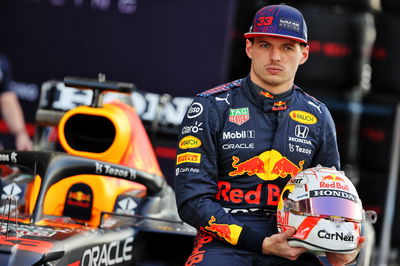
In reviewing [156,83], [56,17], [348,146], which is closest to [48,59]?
[56,17]

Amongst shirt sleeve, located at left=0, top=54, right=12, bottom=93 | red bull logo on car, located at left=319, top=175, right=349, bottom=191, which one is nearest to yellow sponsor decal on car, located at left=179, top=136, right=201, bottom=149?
red bull logo on car, located at left=319, top=175, right=349, bottom=191

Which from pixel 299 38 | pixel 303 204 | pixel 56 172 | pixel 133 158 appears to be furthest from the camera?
pixel 133 158

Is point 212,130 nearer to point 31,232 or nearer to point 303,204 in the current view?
point 303,204

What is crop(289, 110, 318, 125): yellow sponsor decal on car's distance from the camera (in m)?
3.77

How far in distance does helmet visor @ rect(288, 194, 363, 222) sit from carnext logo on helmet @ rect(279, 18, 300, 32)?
803mm

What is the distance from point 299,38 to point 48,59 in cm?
480

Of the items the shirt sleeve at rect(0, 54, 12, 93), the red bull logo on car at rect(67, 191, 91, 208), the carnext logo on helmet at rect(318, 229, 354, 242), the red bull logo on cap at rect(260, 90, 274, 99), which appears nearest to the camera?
the carnext logo on helmet at rect(318, 229, 354, 242)

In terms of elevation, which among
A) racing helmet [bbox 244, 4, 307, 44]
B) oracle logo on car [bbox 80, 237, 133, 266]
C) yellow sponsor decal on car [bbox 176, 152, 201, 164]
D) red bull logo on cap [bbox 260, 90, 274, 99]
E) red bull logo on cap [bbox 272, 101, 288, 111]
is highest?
racing helmet [bbox 244, 4, 307, 44]

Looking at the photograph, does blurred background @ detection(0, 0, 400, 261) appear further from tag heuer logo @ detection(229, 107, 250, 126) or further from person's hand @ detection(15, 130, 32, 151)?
tag heuer logo @ detection(229, 107, 250, 126)

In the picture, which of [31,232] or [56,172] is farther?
[56,172]

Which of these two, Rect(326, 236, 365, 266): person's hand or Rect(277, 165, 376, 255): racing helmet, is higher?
Rect(277, 165, 376, 255): racing helmet

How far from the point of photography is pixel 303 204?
3.42 m

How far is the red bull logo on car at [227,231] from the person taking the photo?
11.4ft

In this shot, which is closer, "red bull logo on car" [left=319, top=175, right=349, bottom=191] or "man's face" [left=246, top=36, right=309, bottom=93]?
"red bull logo on car" [left=319, top=175, right=349, bottom=191]
